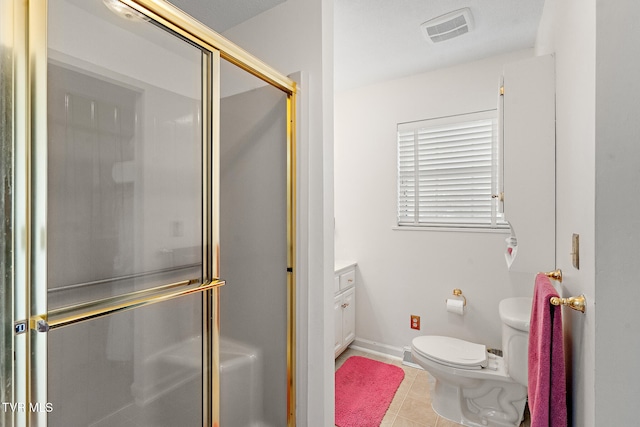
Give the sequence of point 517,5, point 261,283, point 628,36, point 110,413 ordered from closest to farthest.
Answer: point 628,36
point 110,413
point 261,283
point 517,5

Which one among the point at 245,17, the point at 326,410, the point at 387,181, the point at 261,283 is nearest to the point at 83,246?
the point at 261,283

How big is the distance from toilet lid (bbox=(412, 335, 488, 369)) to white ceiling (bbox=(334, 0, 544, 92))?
1.99 m

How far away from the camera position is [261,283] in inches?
59.8

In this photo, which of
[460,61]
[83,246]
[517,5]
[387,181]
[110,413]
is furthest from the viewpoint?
[387,181]

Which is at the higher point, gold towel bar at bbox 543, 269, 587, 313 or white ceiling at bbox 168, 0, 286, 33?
white ceiling at bbox 168, 0, 286, 33

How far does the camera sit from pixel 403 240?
104 inches

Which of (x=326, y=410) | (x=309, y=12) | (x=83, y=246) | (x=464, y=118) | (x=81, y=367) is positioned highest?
(x=309, y=12)

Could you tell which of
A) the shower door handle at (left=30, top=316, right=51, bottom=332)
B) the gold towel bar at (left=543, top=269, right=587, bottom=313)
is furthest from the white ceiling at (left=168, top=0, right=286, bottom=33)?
the gold towel bar at (left=543, top=269, right=587, bottom=313)

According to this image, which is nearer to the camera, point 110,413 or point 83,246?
point 83,246

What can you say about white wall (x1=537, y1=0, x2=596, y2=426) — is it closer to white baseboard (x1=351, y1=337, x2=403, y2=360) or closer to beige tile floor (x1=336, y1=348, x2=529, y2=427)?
beige tile floor (x1=336, y1=348, x2=529, y2=427)

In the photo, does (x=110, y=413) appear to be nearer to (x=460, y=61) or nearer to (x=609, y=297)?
(x=609, y=297)

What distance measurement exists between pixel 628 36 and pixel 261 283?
4.91 feet

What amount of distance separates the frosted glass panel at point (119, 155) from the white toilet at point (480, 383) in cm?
158

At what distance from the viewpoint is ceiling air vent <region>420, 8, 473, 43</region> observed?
176 cm
